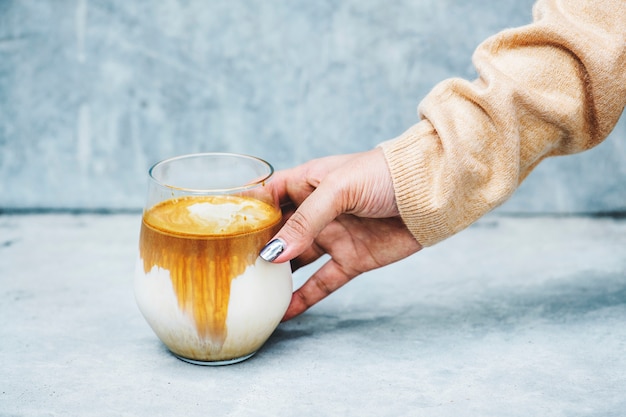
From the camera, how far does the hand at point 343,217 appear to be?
1234 millimetres

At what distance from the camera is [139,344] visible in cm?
129

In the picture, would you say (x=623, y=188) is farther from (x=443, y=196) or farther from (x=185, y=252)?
(x=185, y=252)

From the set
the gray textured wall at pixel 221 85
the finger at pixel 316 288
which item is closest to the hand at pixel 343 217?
the finger at pixel 316 288

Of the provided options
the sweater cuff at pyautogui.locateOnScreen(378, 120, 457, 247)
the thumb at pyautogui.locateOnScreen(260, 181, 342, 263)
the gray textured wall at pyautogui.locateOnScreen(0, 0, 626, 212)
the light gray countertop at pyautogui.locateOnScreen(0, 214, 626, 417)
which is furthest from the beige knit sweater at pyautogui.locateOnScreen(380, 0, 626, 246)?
the gray textured wall at pyautogui.locateOnScreen(0, 0, 626, 212)

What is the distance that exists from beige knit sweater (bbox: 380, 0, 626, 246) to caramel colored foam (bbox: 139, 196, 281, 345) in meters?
0.27

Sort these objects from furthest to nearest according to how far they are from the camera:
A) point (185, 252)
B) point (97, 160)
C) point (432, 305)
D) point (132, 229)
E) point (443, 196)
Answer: point (97, 160) < point (132, 229) < point (432, 305) < point (443, 196) < point (185, 252)

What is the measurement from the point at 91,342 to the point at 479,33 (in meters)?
1.28

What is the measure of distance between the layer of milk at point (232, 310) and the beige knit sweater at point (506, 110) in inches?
10.5

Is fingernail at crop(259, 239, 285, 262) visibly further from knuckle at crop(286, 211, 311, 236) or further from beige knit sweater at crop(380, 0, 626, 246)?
beige knit sweater at crop(380, 0, 626, 246)

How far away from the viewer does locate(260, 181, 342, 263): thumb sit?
1.15 meters

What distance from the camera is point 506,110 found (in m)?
1.21

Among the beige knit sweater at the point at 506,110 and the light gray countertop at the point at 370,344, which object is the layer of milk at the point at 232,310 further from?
the beige knit sweater at the point at 506,110

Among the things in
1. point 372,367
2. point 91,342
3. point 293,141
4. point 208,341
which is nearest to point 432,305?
point 372,367

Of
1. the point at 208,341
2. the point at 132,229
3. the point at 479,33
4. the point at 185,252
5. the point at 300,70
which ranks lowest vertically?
the point at 132,229
